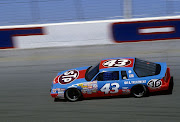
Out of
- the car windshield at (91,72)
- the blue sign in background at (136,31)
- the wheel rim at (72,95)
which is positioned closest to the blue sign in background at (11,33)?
the blue sign in background at (136,31)

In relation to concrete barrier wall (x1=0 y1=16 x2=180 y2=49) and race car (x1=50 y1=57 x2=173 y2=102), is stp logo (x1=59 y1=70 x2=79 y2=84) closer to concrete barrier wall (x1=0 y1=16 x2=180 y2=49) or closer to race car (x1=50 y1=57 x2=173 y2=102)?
race car (x1=50 y1=57 x2=173 y2=102)

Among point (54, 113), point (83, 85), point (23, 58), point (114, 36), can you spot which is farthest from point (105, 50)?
point (54, 113)

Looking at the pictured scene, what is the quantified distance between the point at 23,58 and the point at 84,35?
108 inches

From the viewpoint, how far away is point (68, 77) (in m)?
7.86

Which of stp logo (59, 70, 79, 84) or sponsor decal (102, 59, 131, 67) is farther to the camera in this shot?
stp logo (59, 70, 79, 84)

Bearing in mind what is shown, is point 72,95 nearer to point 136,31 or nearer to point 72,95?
point 72,95

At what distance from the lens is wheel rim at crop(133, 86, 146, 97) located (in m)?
7.12

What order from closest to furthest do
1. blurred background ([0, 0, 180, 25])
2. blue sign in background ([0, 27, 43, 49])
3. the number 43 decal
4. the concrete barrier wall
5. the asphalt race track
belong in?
the asphalt race track
the number 43 decal
blurred background ([0, 0, 180, 25])
the concrete barrier wall
blue sign in background ([0, 27, 43, 49])

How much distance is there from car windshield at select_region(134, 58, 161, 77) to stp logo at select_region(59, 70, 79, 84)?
1.67 metres

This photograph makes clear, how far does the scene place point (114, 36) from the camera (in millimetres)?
12039

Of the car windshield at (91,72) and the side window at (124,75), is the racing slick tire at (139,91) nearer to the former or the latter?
the side window at (124,75)

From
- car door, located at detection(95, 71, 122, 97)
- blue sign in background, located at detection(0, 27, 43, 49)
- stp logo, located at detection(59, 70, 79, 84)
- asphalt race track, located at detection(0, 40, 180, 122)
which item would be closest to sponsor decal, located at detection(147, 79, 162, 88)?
asphalt race track, located at detection(0, 40, 180, 122)

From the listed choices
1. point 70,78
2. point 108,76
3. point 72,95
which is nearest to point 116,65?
point 108,76

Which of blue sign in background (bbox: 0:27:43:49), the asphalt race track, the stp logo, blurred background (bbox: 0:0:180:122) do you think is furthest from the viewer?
blue sign in background (bbox: 0:27:43:49)
